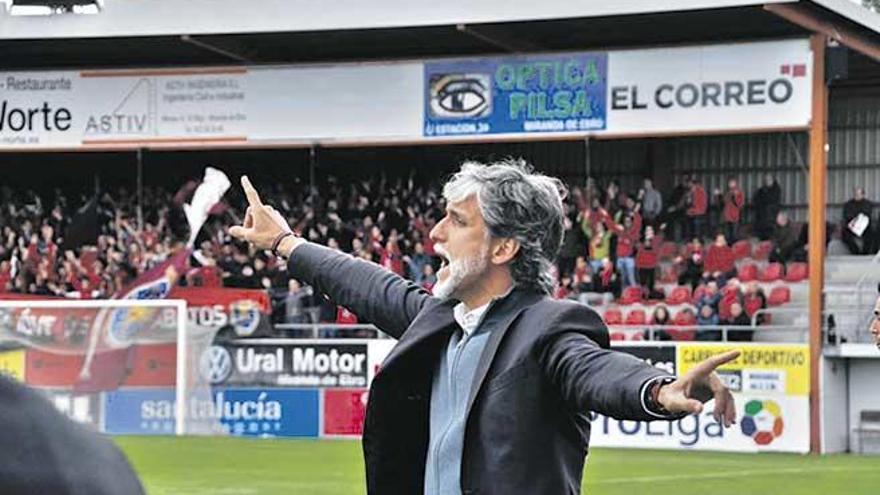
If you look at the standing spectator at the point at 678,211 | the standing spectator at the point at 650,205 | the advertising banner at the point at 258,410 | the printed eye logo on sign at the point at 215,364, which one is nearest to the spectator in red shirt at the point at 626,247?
the standing spectator at the point at 650,205

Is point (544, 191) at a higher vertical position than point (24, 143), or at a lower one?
lower

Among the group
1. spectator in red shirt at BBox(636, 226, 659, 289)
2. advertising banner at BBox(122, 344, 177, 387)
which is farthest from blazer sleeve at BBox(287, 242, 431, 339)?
spectator in red shirt at BBox(636, 226, 659, 289)

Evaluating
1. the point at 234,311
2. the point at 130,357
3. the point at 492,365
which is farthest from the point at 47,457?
the point at 234,311

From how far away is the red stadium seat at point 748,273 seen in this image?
29031mm

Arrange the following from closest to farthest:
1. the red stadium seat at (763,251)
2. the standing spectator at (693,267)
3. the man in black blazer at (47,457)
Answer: the man in black blazer at (47,457) < the standing spectator at (693,267) < the red stadium seat at (763,251)

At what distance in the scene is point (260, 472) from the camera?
19469mm

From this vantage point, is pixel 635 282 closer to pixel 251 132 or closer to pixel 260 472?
pixel 251 132

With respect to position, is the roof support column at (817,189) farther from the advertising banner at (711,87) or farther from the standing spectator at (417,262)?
the standing spectator at (417,262)

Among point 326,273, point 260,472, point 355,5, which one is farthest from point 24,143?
point 326,273

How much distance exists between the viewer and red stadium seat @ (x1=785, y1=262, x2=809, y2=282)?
28.8 meters

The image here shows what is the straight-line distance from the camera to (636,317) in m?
27.9

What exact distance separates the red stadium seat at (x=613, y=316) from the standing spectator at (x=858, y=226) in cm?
495

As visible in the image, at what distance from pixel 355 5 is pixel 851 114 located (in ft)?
33.4

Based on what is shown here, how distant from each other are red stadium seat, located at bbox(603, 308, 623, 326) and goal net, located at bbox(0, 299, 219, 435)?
19.9ft
